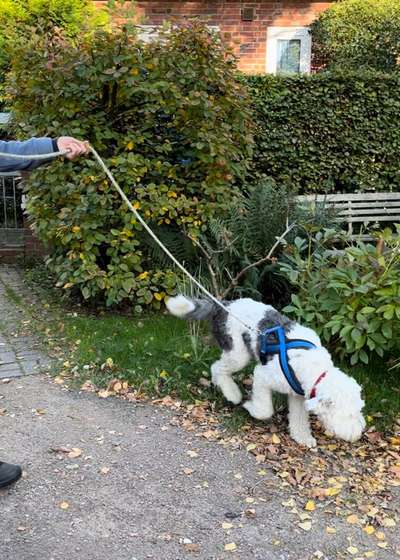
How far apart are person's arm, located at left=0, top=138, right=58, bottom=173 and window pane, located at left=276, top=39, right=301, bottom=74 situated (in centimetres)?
1018

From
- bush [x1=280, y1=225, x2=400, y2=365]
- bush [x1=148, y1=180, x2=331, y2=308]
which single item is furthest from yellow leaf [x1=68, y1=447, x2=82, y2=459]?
bush [x1=148, y1=180, x2=331, y2=308]

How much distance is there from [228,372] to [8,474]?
1.48 metres

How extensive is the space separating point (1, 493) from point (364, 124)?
275 inches

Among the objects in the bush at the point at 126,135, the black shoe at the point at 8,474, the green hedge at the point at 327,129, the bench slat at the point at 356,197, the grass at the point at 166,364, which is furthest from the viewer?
the green hedge at the point at 327,129

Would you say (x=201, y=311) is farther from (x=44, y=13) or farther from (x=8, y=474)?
(x=44, y=13)

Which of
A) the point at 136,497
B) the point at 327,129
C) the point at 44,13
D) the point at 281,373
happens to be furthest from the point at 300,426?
the point at 44,13

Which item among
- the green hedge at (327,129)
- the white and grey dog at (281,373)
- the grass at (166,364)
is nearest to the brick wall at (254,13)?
the green hedge at (327,129)

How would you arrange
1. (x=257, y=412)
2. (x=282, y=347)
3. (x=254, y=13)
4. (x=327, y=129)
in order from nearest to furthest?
(x=282, y=347)
(x=257, y=412)
(x=327, y=129)
(x=254, y=13)

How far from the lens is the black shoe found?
332 centimetres

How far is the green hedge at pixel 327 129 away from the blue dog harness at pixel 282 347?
4.76 m

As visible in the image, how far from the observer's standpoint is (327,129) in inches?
334

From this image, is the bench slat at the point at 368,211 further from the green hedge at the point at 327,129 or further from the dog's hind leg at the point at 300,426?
the dog's hind leg at the point at 300,426

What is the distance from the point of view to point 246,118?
6.14 meters

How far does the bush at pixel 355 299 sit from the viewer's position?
4.21 meters
